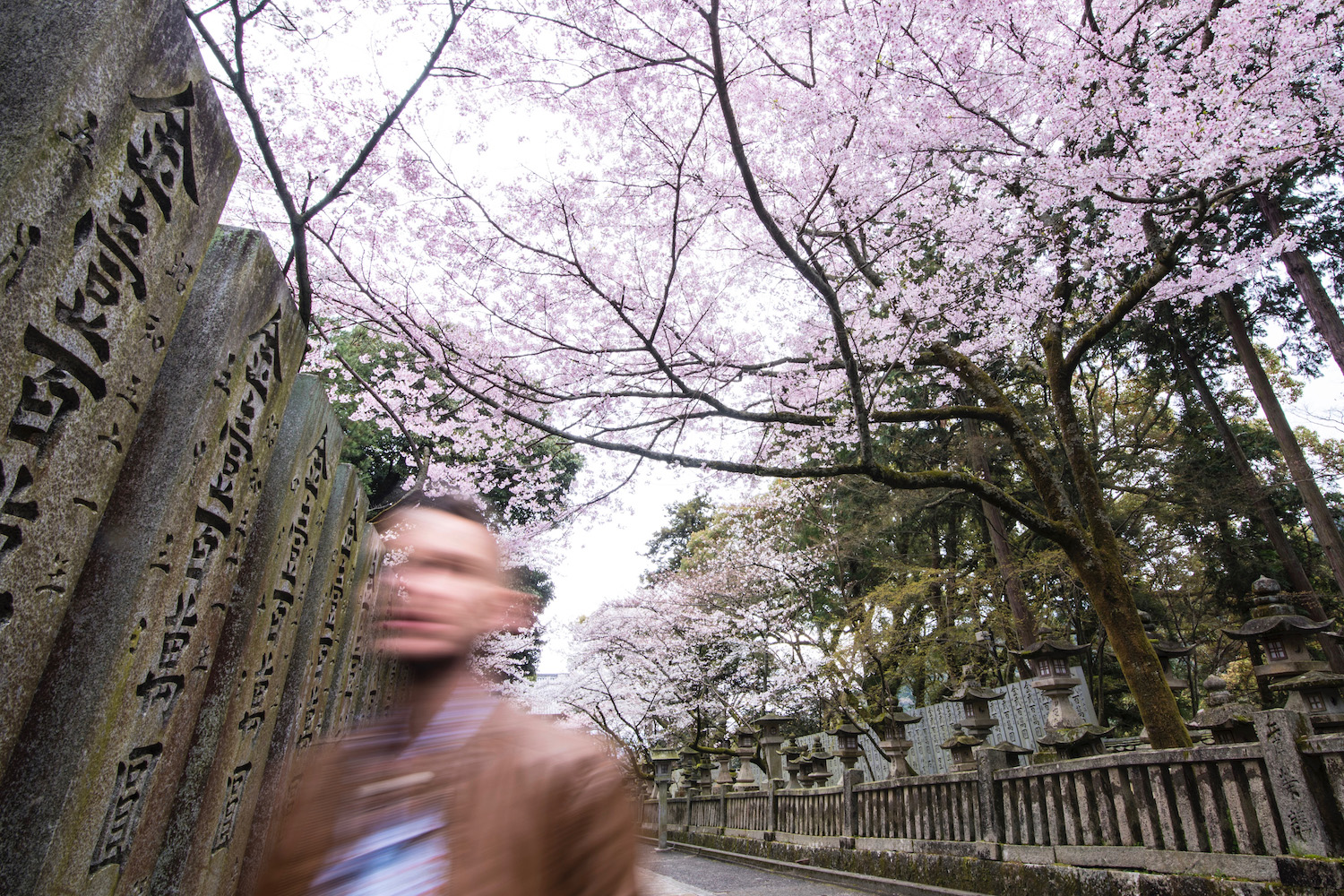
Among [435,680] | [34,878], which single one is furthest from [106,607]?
[435,680]

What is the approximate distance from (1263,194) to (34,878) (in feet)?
51.3

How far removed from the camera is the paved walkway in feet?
26.0

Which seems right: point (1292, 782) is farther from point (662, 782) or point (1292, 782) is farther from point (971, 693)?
point (662, 782)

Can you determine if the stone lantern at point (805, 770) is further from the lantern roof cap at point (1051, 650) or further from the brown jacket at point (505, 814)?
the brown jacket at point (505, 814)

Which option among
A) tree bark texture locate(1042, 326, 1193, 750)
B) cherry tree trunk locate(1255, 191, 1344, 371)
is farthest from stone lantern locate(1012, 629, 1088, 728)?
cherry tree trunk locate(1255, 191, 1344, 371)

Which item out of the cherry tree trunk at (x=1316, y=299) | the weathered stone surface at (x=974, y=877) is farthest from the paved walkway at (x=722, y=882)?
the cherry tree trunk at (x=1316, y=299)

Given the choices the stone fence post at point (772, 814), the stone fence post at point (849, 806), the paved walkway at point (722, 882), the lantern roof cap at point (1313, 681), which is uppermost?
the lantern roof cap at point (1313, 681)

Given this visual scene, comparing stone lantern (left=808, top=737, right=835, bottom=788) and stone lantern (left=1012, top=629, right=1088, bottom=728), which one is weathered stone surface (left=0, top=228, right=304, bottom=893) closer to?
stone lantern (left=1012, top=629, right=1088, bottom=728)

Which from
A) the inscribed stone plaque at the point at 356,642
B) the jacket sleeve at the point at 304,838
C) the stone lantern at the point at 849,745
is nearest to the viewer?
the jacket sleeve at the point at 304,838

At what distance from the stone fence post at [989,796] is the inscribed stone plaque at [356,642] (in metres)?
5.76

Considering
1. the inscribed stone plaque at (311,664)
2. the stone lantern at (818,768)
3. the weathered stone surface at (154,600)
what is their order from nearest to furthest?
the weathered stone surface at (154,600) < the inscribed stone plaque at (311,664) < the stone lantern at (818,768)

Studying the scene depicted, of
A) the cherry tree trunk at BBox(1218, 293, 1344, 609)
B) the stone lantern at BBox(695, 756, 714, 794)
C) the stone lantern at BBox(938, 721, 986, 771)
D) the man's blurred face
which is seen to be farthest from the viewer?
the stone lantern at BBox(695, 756, 714, 794)

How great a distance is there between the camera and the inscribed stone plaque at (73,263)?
4.78 feet

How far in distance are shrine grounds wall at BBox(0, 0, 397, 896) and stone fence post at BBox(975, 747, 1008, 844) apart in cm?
610
